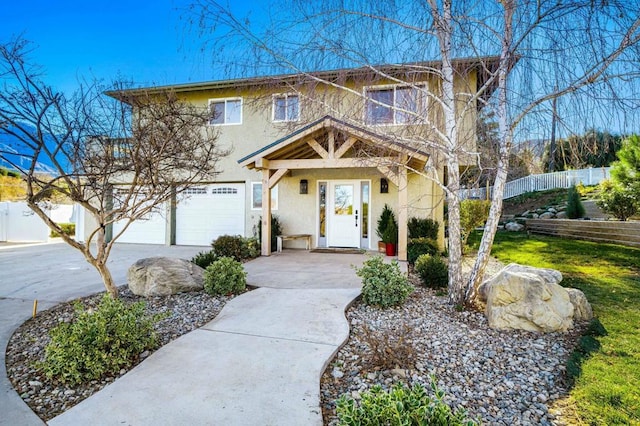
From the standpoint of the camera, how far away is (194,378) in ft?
9.48

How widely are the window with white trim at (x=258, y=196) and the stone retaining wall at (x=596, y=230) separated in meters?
10.1

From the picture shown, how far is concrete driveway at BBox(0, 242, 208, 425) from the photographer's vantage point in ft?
8.91

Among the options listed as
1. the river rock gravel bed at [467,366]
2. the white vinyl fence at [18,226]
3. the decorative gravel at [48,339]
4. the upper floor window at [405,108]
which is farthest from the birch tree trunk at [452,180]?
the white vinyl fence at [18,226]

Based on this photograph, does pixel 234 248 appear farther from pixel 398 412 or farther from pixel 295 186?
pixel 398 412

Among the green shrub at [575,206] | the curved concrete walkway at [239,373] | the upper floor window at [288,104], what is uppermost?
the upper floor window at [288,104]

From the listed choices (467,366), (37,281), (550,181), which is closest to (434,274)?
(467,366)

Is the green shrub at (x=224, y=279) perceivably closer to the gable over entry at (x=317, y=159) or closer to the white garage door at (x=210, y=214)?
the gable over entry at (x=317, y=159)

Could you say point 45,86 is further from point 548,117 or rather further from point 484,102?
point 548,117

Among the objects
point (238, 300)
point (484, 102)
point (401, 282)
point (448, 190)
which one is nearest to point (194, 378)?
point (238, 300)

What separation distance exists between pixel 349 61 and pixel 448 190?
7.49ft

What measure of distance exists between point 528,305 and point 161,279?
540 centimetres

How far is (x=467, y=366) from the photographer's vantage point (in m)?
3.29

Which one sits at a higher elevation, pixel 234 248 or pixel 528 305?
pixel 234 248

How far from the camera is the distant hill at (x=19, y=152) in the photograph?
4223 millimetres
